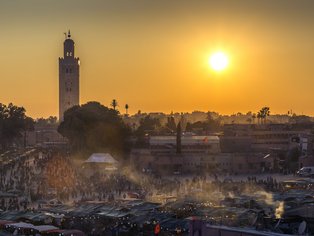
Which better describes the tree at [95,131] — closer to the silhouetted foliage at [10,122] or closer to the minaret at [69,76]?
the silhouetted foliage at [10,122]

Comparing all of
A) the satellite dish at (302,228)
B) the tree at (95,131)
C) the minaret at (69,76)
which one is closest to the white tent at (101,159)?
the tree at (95,131)

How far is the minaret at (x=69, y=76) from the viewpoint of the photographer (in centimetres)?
8588

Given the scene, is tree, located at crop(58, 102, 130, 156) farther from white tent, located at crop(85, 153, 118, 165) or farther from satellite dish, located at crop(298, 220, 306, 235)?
satellite dish, located at crop(298, 220, 306, 235)

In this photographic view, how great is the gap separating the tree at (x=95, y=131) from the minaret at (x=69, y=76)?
24.5 meters

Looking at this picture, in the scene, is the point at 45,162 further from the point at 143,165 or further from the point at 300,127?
the point at 300,127

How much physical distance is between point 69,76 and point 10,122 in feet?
43.6

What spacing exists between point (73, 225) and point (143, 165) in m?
29.0

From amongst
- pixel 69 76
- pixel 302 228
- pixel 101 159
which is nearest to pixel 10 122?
pixel 69 76

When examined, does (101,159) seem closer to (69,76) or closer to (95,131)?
(95,131)

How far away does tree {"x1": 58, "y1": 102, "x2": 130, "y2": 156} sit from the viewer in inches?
2245

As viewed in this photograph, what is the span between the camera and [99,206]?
2625cm

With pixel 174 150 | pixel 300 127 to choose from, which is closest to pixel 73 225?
pixel 174 150

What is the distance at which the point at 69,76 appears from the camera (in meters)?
Answer: 86.8

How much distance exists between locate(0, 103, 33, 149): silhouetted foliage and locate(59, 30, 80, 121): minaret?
23.7ft
